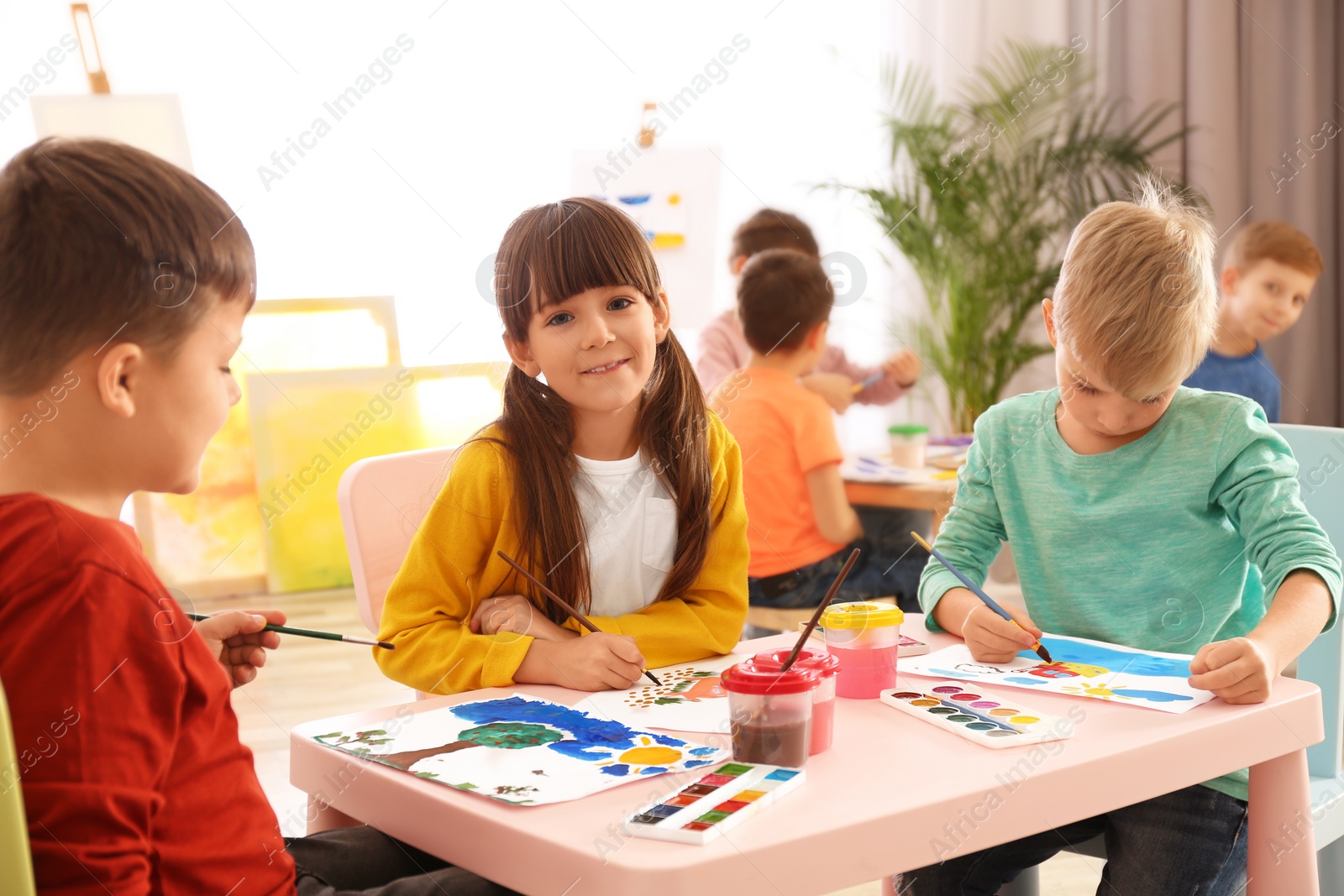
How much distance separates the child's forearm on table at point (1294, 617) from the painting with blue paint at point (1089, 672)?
80 millimetres

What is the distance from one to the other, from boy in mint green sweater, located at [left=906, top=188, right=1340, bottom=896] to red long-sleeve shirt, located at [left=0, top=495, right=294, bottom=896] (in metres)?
0.77

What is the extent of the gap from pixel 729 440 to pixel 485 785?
0.71 m

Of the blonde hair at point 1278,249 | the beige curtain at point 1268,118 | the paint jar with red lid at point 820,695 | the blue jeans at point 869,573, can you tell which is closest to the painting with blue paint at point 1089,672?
the paint jar with red lid at point 820,695

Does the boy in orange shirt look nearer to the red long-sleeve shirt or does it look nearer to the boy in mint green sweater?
the boy in mint green sweater

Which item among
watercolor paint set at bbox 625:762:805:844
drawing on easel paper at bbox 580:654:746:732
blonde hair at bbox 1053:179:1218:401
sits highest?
blonde hair at bbox 1053:179:1218:401

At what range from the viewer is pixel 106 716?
732 mm

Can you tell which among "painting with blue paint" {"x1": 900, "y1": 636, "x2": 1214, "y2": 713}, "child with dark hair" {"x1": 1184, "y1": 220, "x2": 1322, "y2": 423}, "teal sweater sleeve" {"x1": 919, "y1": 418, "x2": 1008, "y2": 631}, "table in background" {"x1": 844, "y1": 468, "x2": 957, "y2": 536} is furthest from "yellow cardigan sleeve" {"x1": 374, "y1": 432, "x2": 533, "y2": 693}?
"child with dark hair" {"x1": 1184, "y1": 220, "x2": 1322, "y2": 423}

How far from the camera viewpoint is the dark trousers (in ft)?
2.93

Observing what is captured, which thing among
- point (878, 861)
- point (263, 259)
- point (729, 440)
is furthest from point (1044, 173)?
point (878, 861)

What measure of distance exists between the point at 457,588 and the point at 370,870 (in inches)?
14.3

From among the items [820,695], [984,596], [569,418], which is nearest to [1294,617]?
[984,596]

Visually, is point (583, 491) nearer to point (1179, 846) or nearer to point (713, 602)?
point (713, 602)

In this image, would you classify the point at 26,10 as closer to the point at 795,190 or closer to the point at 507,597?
the point at 795,190

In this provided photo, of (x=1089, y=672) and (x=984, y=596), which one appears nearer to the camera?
(x=1089, y=672)
